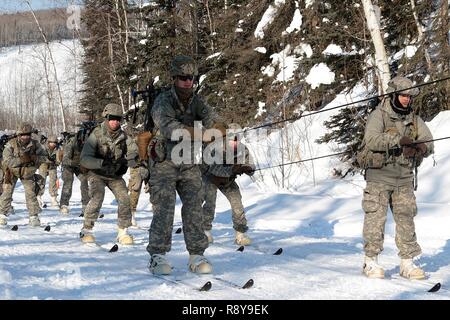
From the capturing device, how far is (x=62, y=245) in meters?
8.40

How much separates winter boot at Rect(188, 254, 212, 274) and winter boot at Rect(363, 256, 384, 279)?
1645mm

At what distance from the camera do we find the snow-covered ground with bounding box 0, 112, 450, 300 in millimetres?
5254

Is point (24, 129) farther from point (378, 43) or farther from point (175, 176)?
point (378, 43)

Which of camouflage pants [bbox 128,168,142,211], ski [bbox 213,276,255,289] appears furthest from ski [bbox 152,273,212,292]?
camouflage pants [bbox 128,168,142,211]

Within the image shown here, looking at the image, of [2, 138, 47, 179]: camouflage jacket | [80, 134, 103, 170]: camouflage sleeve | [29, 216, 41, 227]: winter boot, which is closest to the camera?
[80, 134, 103, 170]: camouflage sleeve

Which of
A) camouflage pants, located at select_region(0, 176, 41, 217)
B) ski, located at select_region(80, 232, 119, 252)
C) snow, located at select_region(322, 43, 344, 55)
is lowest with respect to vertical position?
ski, located at select_region(80, 232, 119, 252)

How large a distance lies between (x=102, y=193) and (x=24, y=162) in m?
3.39

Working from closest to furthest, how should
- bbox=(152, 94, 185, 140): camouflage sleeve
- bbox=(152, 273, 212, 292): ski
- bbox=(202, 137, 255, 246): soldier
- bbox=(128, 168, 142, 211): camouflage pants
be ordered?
1. bbox=(152, 273, 212, 292): ski
2. bbox=(152, 94, 185, 140): camouflage sleeve
3. bbox=(202, 137, 255, 246): soldier
4. bbox=(128, 168, 142, 211): camouflage pants

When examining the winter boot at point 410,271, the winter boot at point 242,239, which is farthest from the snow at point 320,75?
the winter boot at point 410,271

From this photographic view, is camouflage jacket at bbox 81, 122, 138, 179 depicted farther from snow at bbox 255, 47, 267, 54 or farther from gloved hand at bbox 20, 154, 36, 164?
snow at bbox 255, 47, 267, 54

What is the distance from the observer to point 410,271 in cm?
615

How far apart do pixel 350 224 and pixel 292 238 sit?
1.60 meters
